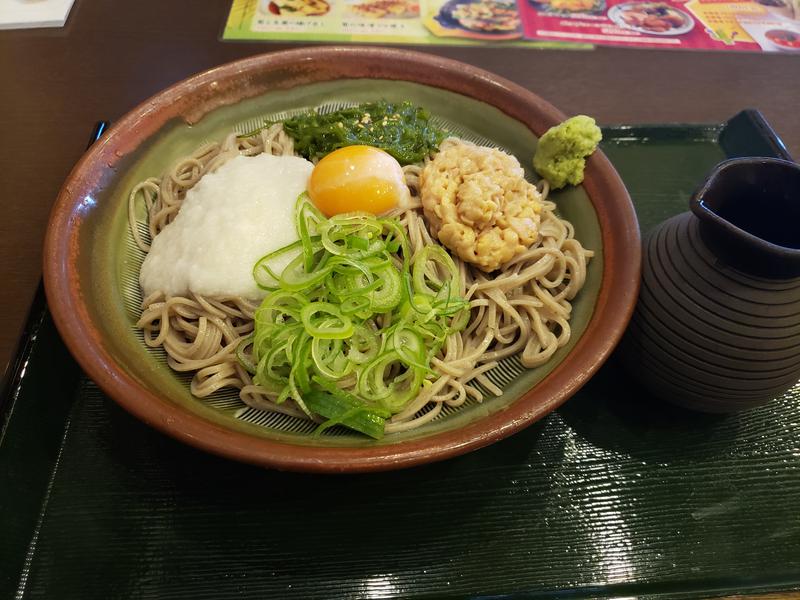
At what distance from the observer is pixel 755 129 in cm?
295

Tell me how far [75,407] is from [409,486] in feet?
4.33

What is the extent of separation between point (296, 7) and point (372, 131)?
2086mm

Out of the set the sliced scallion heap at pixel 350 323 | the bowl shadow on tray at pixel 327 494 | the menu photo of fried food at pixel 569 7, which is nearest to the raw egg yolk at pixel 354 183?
the sliced scallion heap at pixel 350 323

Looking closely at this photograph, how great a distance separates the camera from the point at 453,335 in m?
2.06

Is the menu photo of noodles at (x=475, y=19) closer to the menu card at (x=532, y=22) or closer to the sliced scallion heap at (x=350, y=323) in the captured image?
the menu card at (x=532, y=22)

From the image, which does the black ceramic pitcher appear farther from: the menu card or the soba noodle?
the menu card

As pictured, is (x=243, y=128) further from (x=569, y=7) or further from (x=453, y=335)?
(x=569, y=7)

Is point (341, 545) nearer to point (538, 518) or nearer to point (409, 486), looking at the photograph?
point (409, 486)

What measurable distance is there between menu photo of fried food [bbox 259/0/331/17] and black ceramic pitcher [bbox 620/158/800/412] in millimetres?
3147

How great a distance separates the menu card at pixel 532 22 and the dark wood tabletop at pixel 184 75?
0.44ft

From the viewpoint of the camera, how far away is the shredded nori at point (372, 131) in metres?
2.49

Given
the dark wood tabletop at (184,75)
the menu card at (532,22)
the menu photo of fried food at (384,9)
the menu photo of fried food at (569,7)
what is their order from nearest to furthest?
the dark wood tabletop at (184,75) → the menu card at (532,22) → the menu photo of fried food at (384,9) → the menu photo of fried food at (569,7)

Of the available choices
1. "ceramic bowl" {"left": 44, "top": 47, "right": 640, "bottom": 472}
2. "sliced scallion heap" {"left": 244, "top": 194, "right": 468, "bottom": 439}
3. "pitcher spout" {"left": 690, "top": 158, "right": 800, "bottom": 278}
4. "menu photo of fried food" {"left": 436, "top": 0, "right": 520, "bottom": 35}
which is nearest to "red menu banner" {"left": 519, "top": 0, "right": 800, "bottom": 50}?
"menu photo of fried food" {"left": 436, "top": 0, "right": 520, "bottom": 35}

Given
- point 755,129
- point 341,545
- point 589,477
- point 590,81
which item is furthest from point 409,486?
point 590,81
